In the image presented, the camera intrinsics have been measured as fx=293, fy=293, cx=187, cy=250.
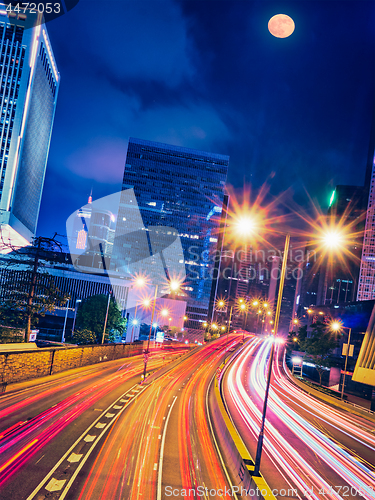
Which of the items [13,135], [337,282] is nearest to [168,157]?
[13,135]

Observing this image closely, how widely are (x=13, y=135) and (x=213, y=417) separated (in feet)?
418

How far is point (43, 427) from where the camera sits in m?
16.5

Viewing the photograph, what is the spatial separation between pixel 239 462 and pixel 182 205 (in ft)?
448

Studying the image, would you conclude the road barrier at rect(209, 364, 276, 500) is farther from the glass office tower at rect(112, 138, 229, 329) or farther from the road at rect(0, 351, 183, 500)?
the glass office tower at rect(112, 138, 229, 329)

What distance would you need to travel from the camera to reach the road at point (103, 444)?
11500 millimetres

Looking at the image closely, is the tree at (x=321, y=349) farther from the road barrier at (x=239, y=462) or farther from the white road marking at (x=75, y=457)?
the white road marking at (x=75, y=457)

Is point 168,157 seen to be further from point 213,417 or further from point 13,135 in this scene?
point 213,417

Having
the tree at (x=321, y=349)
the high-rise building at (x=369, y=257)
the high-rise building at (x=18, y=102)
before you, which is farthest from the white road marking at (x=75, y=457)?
the high-rise building at (x=369, y=257)

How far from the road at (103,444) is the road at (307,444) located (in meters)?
3.01

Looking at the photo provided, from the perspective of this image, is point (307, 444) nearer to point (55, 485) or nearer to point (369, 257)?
point (55, 485)

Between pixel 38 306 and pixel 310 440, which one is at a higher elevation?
pixel 38 306

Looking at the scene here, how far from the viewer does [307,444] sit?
18547mm

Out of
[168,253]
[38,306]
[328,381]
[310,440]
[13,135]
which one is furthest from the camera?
[168,253]

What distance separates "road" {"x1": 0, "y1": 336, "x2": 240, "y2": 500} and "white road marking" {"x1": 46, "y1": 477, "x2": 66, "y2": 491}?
38 mm
